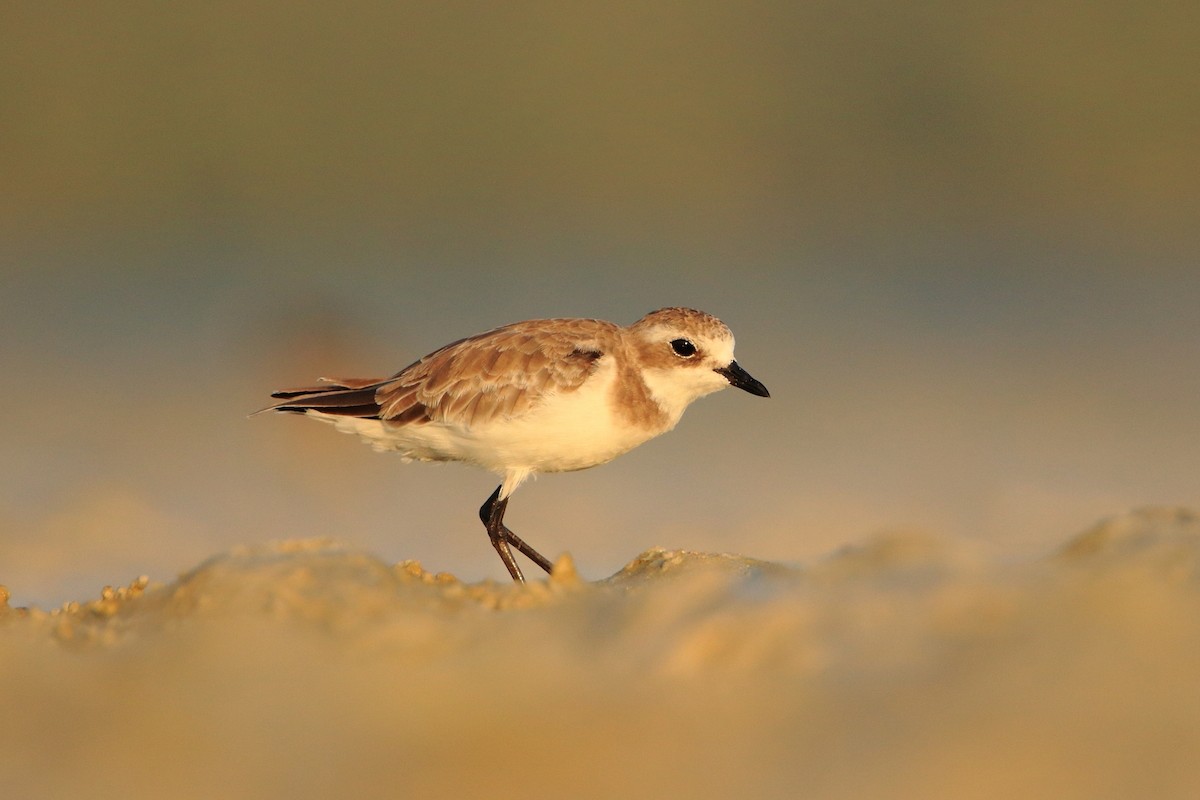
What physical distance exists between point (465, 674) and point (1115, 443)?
35.2 ft

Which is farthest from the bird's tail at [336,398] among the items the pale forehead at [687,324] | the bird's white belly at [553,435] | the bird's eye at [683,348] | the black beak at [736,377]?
the black beak at [736,377]

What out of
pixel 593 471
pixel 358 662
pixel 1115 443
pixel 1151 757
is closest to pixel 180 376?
pixel 593 471

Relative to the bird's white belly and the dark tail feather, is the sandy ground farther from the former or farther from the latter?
the dark tail feather

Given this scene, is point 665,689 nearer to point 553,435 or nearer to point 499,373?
point 553,435

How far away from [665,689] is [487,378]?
3.70 m

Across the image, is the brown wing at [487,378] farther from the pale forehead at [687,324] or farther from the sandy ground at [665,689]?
the sandy ground at [665,689]

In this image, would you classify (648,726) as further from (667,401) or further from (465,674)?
(667,401)

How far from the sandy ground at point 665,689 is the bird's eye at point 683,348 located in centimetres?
288

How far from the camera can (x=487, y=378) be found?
7.70 m

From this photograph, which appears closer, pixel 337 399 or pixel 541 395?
pixel 541 395

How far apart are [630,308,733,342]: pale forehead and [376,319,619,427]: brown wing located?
Answer: 0.71ft

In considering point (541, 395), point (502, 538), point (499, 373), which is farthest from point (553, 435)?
point (502, 538)

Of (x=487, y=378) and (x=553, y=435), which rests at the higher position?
(x=487, y=378)

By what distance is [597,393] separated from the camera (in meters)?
7.47
